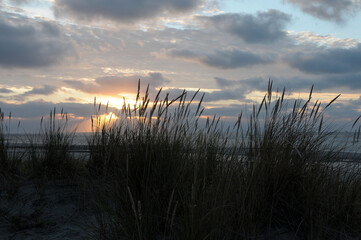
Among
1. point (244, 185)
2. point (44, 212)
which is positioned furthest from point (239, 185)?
point (44, 212)

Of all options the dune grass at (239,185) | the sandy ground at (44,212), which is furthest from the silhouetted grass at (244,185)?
the sandy ground at (44,212)

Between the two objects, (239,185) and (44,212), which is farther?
(44,212)

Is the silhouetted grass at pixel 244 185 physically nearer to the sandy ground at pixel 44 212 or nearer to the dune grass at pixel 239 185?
the dune grass at pixel 239 185

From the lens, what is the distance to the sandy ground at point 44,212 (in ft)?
11.4

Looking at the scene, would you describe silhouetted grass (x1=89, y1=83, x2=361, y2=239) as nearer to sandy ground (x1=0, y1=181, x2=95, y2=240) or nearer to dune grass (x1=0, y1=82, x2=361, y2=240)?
dune grass (x1=0, y1=82, x2=361, y2=240)

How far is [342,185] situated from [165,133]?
5.78 feet

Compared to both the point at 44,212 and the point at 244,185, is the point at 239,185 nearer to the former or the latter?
the point at 244,185

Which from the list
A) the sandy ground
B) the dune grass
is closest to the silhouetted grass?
the dune grass

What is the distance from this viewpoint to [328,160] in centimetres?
339

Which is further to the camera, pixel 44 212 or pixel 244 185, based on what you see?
pixel 44 212

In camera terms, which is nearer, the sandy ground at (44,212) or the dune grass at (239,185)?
the dune grass at (239,185)

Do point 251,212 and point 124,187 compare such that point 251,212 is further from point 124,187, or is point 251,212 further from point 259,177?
point 124,187

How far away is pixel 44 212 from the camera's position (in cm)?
403

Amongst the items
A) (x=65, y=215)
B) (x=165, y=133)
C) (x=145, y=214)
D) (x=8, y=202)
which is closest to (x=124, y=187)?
(x=145, y=214)
